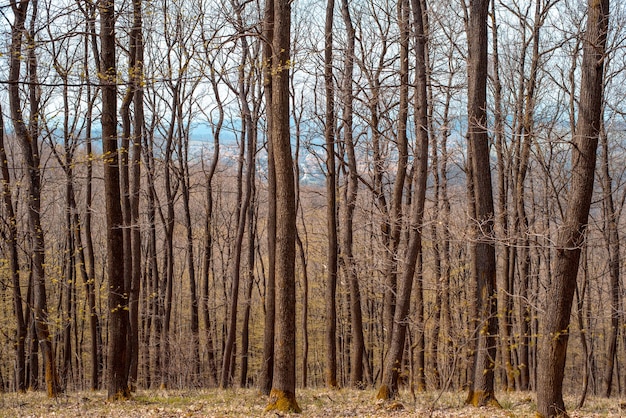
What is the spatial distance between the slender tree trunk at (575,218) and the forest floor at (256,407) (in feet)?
3.87

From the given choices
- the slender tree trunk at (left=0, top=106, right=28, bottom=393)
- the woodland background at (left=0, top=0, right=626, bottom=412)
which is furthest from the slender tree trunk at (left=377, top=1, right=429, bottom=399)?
the slender tree trunk at (left=0, top=106, right=28, bottom=393)

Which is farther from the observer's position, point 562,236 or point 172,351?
point 172,351

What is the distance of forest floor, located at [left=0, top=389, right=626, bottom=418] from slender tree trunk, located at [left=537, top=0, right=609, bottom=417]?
3.87 ft

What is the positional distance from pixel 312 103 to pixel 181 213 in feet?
46.1

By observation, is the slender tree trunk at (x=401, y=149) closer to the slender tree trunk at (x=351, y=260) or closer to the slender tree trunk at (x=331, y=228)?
the slender tree trunk at (x=351, y=260)

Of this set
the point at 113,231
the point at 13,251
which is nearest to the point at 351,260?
the point at 113,231

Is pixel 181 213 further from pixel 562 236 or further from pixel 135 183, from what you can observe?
pixel 562 236

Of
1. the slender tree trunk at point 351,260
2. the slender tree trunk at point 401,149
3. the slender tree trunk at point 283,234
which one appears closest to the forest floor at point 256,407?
the slender tree trunk at point 283,234

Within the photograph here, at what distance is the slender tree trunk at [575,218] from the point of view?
283 inches

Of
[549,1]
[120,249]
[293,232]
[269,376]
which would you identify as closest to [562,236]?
[293,232]

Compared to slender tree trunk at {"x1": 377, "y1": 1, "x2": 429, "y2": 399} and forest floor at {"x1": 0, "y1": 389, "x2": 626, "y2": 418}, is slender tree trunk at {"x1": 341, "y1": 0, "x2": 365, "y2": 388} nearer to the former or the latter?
forest floor at {"x1": 0, "y1": 389, "x2": 626, "y2": 418}

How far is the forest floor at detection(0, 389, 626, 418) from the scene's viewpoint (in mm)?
8586

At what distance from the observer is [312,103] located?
20.7 metres

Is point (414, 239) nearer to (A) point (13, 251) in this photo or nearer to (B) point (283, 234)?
(B) point (283, 234)
